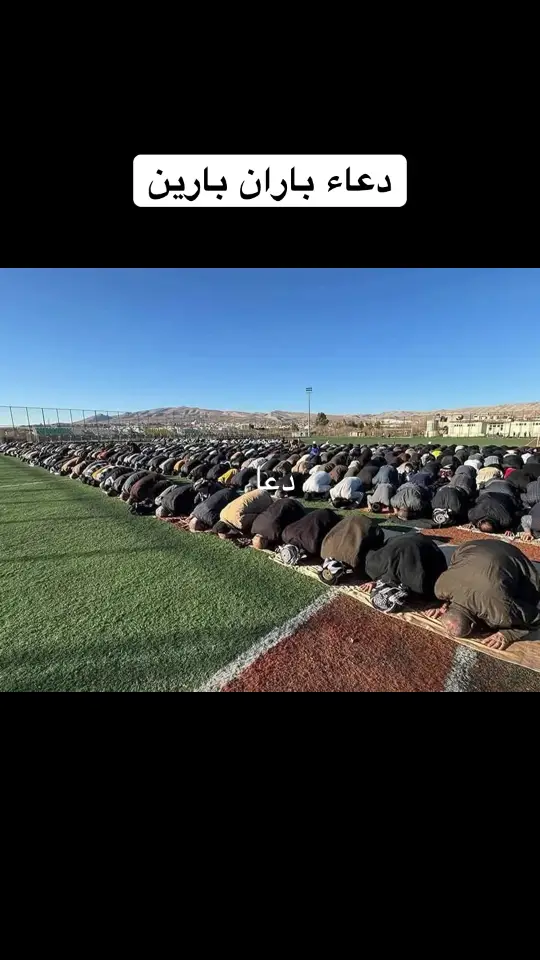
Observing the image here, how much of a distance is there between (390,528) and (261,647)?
500 centimetres

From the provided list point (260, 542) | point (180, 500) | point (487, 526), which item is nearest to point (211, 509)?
point (180, 500)

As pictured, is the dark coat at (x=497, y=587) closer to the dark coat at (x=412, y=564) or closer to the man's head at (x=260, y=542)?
the dark coat at (x=412, y=564)

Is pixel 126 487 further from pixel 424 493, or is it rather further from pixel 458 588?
pixel 458 588

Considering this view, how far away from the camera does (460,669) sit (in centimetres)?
300

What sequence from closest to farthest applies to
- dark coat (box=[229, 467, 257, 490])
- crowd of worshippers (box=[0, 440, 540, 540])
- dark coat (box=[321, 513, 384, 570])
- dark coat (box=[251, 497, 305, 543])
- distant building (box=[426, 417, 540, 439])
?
dark coat (box=[321, 513, 384, 570]) < dark coat (box=[251, 497, 305, 543]) < crowd of worshippers (box=[0, 440, 540, 540]) < dark coat (box=[229, 467, 257, 490]) < distant building (box=[426, 417, 540, 439])

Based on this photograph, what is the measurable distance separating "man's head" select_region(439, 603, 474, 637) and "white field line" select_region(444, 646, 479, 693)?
0.14 metres

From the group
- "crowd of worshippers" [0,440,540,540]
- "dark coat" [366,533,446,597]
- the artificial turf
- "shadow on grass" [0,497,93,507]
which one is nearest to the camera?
the artificial turf

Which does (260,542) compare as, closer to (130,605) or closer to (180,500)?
(130,605)

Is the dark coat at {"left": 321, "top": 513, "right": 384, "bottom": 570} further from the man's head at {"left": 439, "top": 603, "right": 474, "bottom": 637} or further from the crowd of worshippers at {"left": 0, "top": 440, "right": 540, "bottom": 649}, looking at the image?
the man's head at {"left": 439, "top": 603, "right": 474, "bottom": 637}

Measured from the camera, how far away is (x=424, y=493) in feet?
25.8

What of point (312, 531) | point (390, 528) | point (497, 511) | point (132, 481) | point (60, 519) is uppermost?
point (132, 481)

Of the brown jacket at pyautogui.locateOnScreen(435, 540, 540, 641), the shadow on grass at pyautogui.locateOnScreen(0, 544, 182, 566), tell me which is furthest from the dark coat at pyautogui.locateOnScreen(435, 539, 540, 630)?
the shadow on grass at pyautogui.locateOnScreen(0, 544, 182, 566)

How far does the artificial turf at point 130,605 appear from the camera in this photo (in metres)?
3.08

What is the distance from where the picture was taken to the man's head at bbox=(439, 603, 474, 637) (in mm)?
3355
